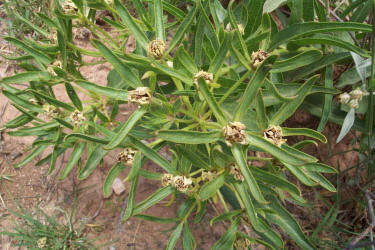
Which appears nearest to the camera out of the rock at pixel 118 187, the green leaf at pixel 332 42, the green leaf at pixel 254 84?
the green leaf at pixel 254 84

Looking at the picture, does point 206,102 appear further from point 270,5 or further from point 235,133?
point 270,5

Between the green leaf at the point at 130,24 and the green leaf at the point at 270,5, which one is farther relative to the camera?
the green leaf at the point at 270,5

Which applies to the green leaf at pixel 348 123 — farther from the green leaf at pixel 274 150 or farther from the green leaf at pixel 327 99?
the green leaf at pixel 274 150

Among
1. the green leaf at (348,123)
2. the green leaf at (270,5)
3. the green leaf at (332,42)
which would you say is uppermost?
the green leaf at (270,5)

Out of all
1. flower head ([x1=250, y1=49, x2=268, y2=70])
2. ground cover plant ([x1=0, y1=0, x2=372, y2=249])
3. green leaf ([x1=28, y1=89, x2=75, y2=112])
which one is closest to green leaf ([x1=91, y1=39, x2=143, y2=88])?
ground cover plant ([x1=0, y1=0, x2=372, y2=249])

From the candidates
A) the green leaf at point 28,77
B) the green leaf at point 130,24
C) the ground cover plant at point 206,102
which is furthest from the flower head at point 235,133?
the green leaf at point 28,77

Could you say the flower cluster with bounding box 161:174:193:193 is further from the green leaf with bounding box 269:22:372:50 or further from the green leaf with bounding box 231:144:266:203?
the green leaf with bounding box 269:22:372:50

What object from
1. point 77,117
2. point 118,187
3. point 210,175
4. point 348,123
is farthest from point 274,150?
point 118,187
